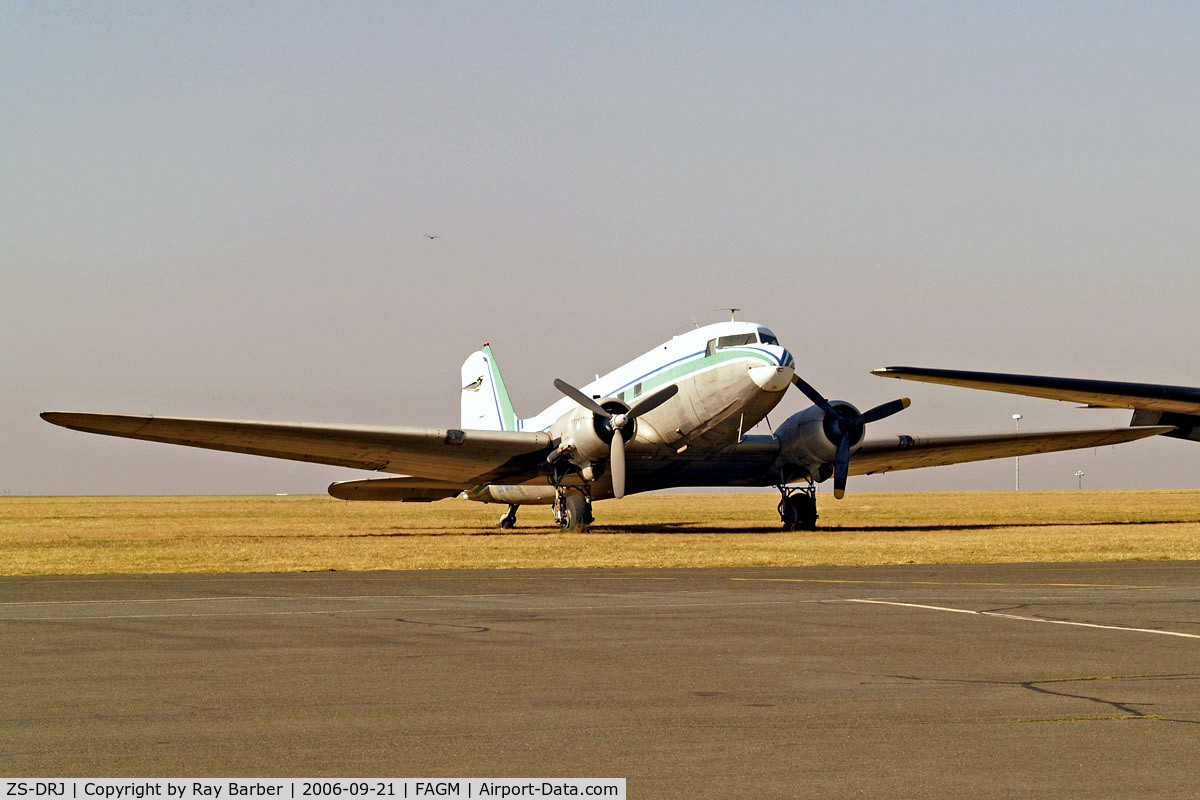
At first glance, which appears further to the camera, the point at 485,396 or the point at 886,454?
the point at 485,396

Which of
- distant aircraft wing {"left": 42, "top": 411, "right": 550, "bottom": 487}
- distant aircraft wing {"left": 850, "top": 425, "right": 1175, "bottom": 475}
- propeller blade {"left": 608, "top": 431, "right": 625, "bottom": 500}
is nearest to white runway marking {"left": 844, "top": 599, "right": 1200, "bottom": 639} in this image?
propeller blade {"left": 608, "top": 431, "right": 625, "bottom": 500}

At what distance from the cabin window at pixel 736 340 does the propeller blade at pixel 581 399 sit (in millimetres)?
3918

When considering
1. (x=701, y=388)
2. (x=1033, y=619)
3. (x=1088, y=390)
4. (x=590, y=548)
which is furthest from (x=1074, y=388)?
(x=1033, y=619)

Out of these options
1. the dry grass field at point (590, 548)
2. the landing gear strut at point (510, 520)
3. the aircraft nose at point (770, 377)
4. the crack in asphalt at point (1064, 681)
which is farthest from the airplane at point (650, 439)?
the crack in asphalt at point (1064, 681)

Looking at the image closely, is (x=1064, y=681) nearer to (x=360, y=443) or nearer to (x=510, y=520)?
(x=360, y=443)

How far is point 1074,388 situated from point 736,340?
34.8 feet

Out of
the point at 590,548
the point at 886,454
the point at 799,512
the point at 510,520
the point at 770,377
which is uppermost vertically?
the point at 770,377

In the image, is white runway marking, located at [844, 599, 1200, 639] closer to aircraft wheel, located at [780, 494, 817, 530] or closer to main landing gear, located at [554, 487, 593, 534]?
main landing gear, located at [554, 487, 593, 534]

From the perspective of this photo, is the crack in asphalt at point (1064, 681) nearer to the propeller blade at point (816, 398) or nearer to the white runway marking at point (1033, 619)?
the white runway marking at point (1033, 619)

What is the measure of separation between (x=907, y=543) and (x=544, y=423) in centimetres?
1770

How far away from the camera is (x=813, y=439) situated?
134 feet

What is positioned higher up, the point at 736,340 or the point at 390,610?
the point at 736,340

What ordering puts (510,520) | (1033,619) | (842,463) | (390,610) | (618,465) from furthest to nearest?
1. (510,520)
2. (842,463)
3. (618,465)
4. (390,610)
5. (1033,619)

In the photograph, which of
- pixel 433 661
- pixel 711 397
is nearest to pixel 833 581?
pixel 433 661
